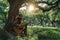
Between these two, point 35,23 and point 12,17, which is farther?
point 35,23

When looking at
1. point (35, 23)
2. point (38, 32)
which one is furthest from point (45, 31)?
point (35, 23)

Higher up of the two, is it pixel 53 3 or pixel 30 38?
pixel 53 3

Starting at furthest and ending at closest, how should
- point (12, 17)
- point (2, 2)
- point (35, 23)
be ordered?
point (35, 23), point (2, 2), point (12, 17)

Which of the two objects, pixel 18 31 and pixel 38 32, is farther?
pixel 38 32

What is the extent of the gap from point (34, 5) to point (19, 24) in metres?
1.80

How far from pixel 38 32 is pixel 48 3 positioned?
4.71 feet

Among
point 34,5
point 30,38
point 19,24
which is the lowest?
point 30,38

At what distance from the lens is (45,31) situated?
810cm

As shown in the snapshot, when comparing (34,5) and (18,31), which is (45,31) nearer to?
(34,5)

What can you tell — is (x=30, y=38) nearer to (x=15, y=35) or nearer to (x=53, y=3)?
(x=15, y=35)

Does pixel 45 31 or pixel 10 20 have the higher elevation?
pixel 10 20

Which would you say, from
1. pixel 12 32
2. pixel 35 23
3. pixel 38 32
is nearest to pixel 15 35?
pixel 12 32

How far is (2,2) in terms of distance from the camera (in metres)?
7.67

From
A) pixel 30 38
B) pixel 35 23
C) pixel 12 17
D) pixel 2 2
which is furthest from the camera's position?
pixel 35 23
